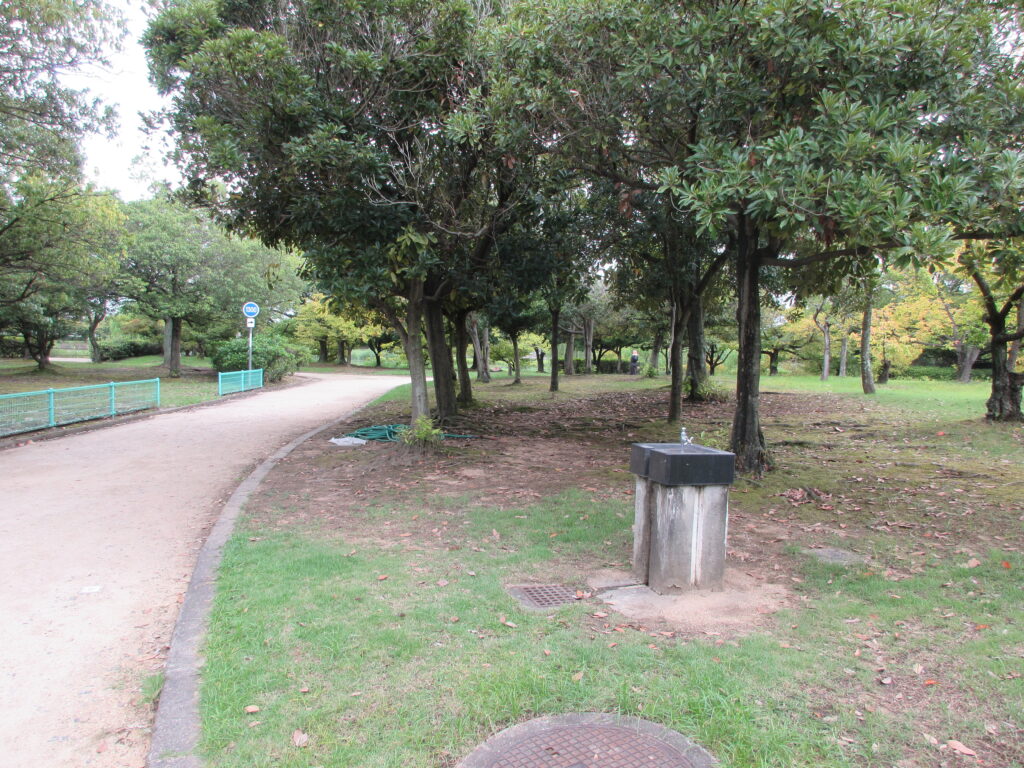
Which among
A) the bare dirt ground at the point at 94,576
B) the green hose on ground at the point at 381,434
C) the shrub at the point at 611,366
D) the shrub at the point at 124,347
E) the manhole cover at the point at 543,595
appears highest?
the shrub at the point at 124,347

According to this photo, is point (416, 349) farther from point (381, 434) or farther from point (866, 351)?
point (866, 351)

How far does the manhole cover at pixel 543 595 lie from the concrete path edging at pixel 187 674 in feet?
6.26

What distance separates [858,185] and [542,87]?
12.1ft

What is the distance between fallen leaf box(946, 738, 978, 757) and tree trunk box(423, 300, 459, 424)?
10320 millimetres

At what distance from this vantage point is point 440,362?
42.8 ft

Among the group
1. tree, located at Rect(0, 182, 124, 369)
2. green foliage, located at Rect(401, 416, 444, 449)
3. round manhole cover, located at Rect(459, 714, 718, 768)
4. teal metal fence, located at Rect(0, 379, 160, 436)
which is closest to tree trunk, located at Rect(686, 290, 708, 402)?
green foliage, located at Rect(401, 416, 444, 449)

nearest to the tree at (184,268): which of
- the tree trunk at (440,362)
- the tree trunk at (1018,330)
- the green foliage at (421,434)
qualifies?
the tree trunk at (440,362)

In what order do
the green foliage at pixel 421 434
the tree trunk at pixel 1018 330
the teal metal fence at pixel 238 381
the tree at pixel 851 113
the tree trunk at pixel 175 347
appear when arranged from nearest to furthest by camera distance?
the tree at pixel 851 113
the green foliage at pixel 421 434
the tree trunk at pixel 1018 330
the teal metal fence at pixel 238 381
the tree trunk at pixel 175 347

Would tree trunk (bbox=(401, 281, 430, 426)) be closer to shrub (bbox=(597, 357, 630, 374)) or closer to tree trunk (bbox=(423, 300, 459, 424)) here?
tree trunk (bbox=(423, 300, 459, 424))

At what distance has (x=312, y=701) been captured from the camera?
2.92 metres

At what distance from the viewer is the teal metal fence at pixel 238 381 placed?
1992 centimetres

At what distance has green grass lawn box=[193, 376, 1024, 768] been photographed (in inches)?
105

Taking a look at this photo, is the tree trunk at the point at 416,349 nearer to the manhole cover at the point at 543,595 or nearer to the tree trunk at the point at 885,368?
the manhole cover at the point at 543,595

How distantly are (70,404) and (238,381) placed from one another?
911 centimetres
